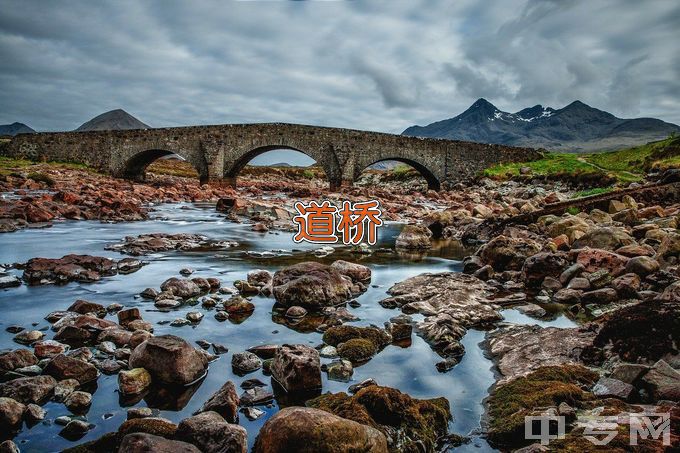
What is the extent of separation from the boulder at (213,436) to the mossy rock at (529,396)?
1.65 metres

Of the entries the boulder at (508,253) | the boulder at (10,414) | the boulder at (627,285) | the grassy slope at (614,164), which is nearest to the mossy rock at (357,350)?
the boulder at (10,414)

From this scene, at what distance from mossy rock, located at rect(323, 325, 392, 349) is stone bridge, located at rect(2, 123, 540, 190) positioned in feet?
90.3

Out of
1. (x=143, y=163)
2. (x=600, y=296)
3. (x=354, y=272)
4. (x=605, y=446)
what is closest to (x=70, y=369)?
(x=605, y=446)

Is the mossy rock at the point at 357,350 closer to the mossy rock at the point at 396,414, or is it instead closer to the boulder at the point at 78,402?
the mossy rock at the point at 396,414

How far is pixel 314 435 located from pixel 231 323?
2879mm

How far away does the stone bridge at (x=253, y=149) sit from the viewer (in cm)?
3167

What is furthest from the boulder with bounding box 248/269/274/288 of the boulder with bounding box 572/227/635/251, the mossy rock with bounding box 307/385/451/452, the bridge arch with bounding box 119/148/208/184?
the bridge arch with bounding box 119/148/208/184

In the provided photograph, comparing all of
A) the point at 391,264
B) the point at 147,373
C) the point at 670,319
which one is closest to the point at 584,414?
the point at 670,319

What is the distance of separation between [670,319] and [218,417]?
3624 mm

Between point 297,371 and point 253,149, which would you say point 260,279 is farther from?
point 253,149

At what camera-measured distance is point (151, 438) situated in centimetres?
240

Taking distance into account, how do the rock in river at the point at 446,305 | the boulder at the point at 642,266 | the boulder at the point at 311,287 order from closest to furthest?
the rock in river at the point at 446,305 < the boulder at the point at 311,287 < the boulder at the point at 642,266

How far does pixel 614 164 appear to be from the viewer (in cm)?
2808

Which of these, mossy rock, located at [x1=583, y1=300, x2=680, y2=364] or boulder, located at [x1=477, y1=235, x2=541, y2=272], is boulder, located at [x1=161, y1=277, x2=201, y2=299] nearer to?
mossy rock, located at [x1=583, y1=300, x2=680, y2=364]
